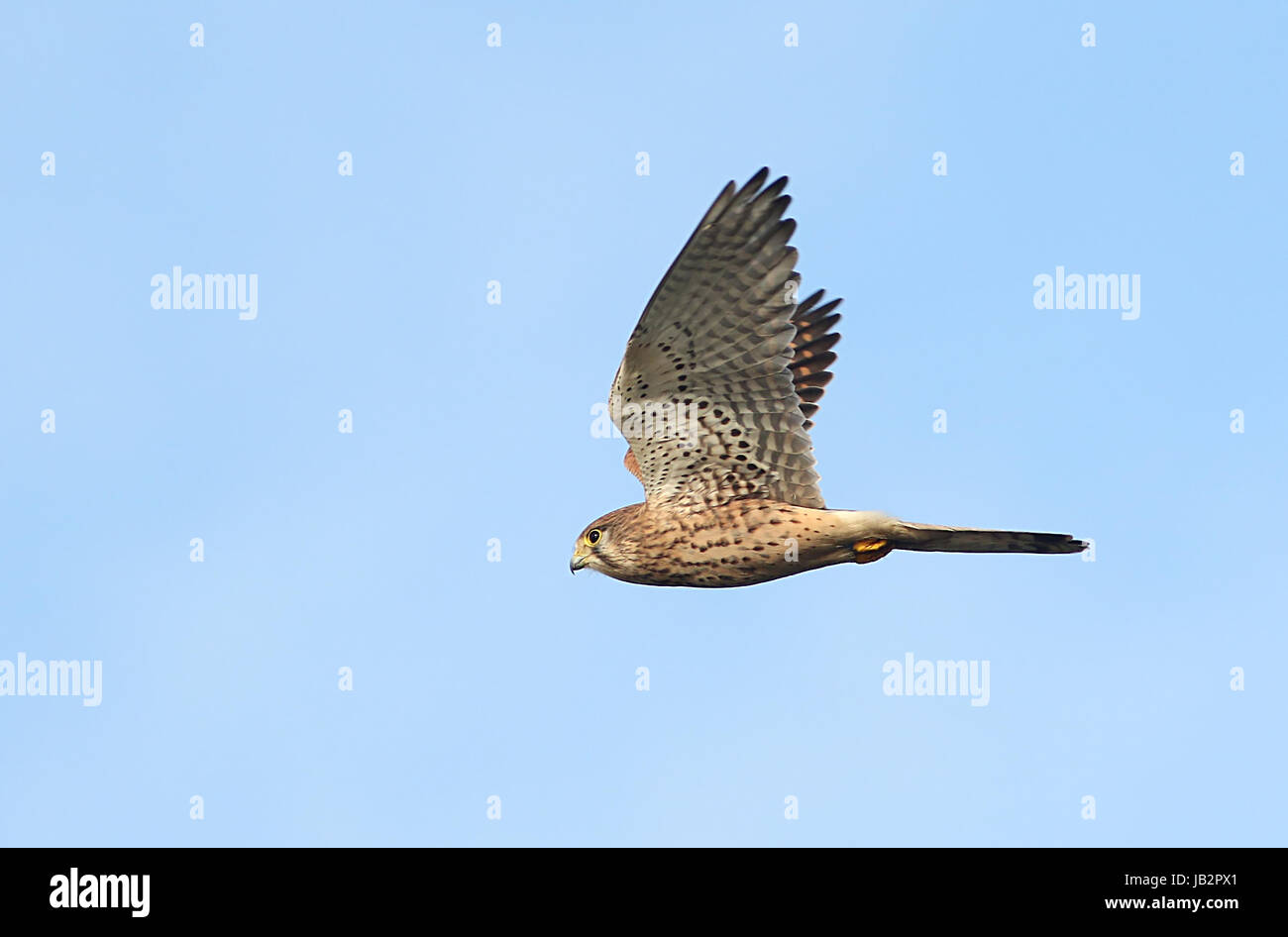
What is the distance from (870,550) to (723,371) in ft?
5.40

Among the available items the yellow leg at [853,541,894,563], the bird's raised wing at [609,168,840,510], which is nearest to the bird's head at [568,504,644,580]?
the bird's raised wing at [609,168,840,510]

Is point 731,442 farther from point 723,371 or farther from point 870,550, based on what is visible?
point 870,550

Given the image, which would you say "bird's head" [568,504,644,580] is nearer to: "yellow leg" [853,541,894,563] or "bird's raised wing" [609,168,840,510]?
"bird's raised wing" [609,168,840,510]

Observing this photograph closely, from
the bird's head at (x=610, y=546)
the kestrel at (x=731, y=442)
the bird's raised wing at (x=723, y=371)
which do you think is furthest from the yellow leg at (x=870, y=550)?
the bird's head at (x=610, y=546)

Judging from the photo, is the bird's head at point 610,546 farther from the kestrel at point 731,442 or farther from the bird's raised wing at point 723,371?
the bird's raised wing at point 723,371

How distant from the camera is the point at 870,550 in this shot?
10.5 metres

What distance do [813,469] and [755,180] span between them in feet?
7.10

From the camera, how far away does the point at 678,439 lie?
34.8 feet

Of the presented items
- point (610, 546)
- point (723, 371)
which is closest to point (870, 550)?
point (723, 371)

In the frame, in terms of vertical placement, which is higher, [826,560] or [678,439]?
[678,439]

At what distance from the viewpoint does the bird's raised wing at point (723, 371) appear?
9766 mm

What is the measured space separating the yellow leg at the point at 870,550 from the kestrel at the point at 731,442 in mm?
12
